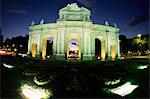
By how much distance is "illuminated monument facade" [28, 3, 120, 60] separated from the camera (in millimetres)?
38625

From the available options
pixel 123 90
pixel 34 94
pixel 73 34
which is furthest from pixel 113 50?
pixel 34 94

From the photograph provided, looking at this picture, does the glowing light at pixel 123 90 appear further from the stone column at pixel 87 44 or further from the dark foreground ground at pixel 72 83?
the stone column at pixel 87 44

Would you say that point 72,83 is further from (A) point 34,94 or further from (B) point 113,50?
(B) point 113,50

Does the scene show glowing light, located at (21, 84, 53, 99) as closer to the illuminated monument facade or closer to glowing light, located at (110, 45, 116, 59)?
the illuminated monument facade

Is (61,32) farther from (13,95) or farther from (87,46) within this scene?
(13,95)

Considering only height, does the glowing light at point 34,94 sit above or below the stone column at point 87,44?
below

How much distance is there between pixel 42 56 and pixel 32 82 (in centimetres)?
3117

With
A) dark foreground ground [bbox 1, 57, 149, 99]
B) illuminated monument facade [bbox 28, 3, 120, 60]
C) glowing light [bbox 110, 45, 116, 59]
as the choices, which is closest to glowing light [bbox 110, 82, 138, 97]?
dark foreground ground [bbox 1, 57, 149, 99]

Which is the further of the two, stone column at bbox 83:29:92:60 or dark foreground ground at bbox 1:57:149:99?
stone column at bbox 83:29:92:60

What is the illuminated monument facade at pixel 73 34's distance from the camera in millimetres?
38625

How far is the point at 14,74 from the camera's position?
39.6 ft

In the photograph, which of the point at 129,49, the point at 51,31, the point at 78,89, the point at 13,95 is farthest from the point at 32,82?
the point at 129,49

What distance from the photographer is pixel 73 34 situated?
1604 inches

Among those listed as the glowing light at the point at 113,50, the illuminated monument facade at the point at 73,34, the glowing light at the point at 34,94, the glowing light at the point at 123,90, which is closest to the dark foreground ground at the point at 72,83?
the glowing light at the point at 123,90
